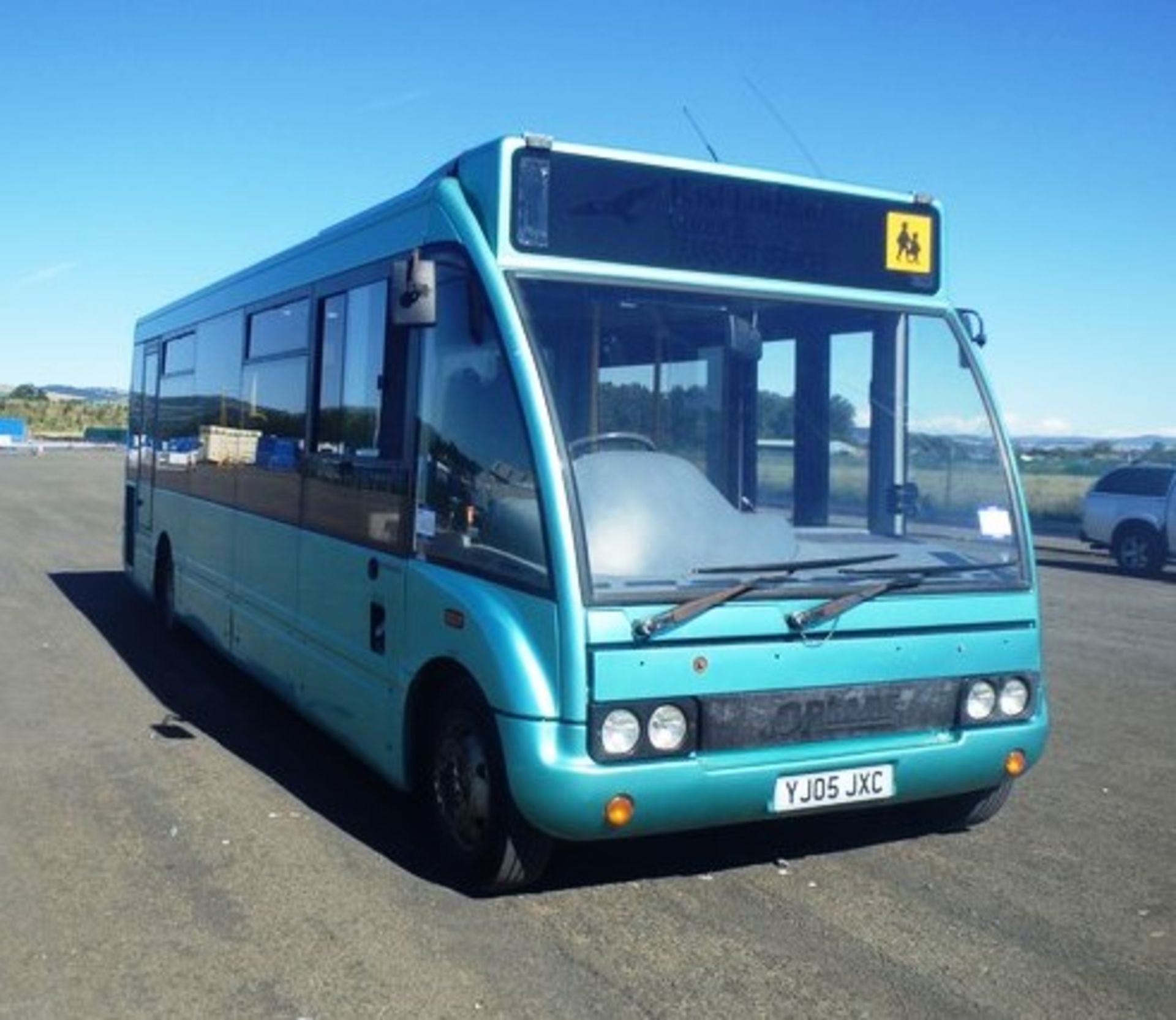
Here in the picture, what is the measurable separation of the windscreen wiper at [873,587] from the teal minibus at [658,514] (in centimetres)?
1

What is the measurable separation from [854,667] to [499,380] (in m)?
1.70

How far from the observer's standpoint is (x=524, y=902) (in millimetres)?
4949

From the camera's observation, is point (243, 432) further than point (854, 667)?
Yes

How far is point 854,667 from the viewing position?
4945 millimetres

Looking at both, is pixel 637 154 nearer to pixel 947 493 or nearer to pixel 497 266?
pixel 497 266

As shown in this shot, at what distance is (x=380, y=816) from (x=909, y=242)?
3.52m

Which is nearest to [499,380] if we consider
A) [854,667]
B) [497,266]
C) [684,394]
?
[497,266]

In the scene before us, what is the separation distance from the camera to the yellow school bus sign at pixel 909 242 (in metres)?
5.75

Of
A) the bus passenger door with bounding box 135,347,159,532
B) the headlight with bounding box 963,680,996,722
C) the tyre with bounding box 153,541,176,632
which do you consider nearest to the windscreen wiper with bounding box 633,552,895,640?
the headlight with bounding box 963,680,996,722

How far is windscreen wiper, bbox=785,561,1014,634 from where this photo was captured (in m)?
4.82

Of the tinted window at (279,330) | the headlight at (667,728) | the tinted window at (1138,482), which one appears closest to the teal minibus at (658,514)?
the headlight at (667,728)

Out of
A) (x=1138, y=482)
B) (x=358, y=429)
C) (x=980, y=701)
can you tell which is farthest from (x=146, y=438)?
(x=1138, y=482)

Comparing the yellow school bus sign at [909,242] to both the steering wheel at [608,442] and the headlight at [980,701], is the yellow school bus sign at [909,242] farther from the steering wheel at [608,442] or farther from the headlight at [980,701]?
the headlight at [980,701]

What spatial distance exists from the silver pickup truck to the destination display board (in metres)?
16.4
